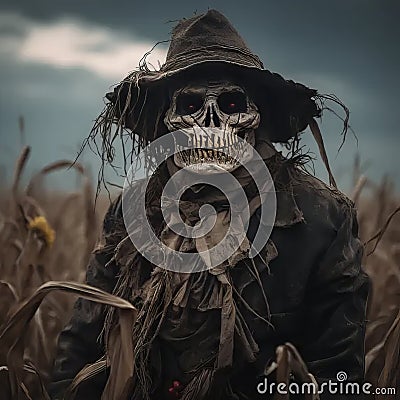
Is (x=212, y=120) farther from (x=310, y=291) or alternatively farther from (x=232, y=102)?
(x=310, y=291)

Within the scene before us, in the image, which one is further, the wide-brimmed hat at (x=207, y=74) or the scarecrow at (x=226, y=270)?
the wide-brimmed hat at (x=207, y=74)

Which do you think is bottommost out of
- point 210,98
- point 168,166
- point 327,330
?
point 327,330

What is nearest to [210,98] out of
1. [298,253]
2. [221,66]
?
[221,66]

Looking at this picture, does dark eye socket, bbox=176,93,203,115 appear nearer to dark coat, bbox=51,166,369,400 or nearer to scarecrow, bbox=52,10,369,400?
scarecrow, bbox=52,10,369,400

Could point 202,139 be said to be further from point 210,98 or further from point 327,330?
point 327,330

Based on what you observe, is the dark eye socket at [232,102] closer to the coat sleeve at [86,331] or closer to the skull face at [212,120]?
the skull face at [212,120]

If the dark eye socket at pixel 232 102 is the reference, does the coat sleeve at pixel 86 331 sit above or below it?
below

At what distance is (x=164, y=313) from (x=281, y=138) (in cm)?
47

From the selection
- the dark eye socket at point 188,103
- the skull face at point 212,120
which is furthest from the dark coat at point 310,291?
the dark eye socket at point 188,103

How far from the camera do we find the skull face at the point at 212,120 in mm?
1404

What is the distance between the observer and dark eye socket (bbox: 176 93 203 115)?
1.46 meters

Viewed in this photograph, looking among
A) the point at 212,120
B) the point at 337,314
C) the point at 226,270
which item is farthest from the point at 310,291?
the point at 212,120

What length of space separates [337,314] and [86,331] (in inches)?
20.3

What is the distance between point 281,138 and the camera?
61.9 inches
